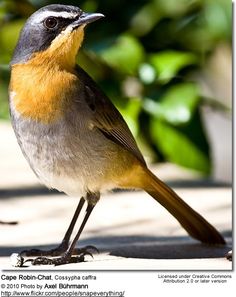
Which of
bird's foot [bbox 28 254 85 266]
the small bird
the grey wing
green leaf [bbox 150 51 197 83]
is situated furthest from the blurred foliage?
bird's foot [bbox 28 254 85 266]

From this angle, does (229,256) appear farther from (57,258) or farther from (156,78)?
(156,78)

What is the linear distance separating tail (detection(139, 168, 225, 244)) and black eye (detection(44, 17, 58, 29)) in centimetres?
101

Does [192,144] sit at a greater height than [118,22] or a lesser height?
lesser

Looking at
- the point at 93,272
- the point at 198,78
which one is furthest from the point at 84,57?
the point at 93,272

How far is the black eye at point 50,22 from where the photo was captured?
5.20m

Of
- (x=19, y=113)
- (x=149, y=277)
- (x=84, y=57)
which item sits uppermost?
(x=84, y=57)

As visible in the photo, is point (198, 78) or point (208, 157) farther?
point (198, 78)

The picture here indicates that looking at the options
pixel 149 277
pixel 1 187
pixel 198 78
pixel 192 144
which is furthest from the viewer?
pixel 198 78

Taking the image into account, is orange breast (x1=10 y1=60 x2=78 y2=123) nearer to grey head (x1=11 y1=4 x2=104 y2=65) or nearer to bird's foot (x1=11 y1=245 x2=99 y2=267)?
grey head (x1=11 y1=4 x2=104 y2=65)

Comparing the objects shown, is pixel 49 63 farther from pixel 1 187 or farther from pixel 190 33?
pixel 190 33

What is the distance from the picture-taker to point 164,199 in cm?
575

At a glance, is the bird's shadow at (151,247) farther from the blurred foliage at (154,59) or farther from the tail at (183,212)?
the blurred foliage at (154,59)

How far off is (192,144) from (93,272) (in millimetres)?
3180

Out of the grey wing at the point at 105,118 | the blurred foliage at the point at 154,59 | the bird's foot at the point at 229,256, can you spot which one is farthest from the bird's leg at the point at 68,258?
A: the blurred foliage at the point at 154,59
